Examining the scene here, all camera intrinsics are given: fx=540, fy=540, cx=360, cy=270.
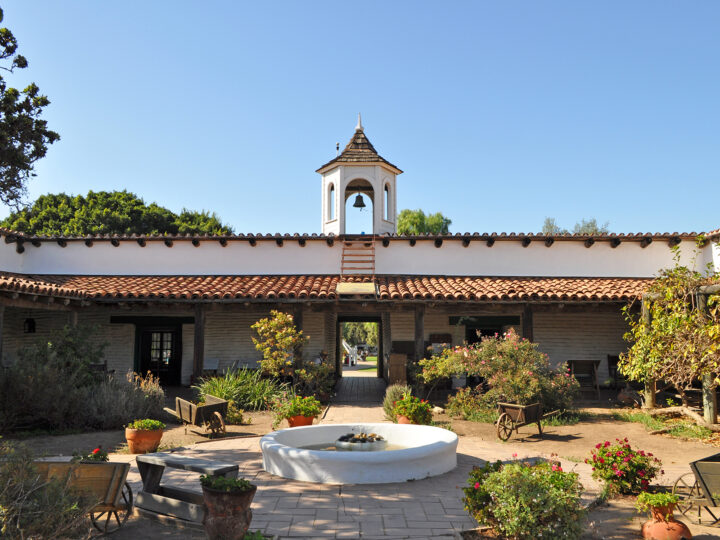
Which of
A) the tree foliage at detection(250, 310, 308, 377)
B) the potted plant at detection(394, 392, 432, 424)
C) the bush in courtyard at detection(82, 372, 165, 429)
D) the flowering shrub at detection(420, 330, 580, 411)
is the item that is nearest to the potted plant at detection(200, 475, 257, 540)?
the potted plant at detection(394, 392, 432, 424)

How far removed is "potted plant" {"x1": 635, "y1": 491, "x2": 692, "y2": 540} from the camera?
16.4 ft

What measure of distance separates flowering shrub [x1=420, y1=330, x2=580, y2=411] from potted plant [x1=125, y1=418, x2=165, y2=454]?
21.2ft

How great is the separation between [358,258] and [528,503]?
13011mm

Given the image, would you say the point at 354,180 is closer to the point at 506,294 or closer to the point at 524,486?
the point at 506,294

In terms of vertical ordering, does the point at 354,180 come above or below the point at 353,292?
above

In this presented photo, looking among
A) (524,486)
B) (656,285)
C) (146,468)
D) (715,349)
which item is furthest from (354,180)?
(524,486)

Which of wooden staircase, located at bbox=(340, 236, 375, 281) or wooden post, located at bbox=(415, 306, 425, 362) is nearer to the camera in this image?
wooden post, located at bbox=(415, 306, 425, 362)

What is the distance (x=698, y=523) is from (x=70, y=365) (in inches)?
457

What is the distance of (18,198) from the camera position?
15578 mm

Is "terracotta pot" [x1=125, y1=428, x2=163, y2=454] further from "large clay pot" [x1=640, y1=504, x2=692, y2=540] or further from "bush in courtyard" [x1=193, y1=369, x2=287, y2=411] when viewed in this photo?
"large clay pot" [x1=640, y1=504, x2=692, y2=540]

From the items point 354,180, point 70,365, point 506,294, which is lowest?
point 70,365

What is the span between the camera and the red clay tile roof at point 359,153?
17.2 m

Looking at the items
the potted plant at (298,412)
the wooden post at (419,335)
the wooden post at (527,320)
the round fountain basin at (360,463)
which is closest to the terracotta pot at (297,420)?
the potted plant at (298,412)

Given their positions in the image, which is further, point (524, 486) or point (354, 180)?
point (354, 180)
